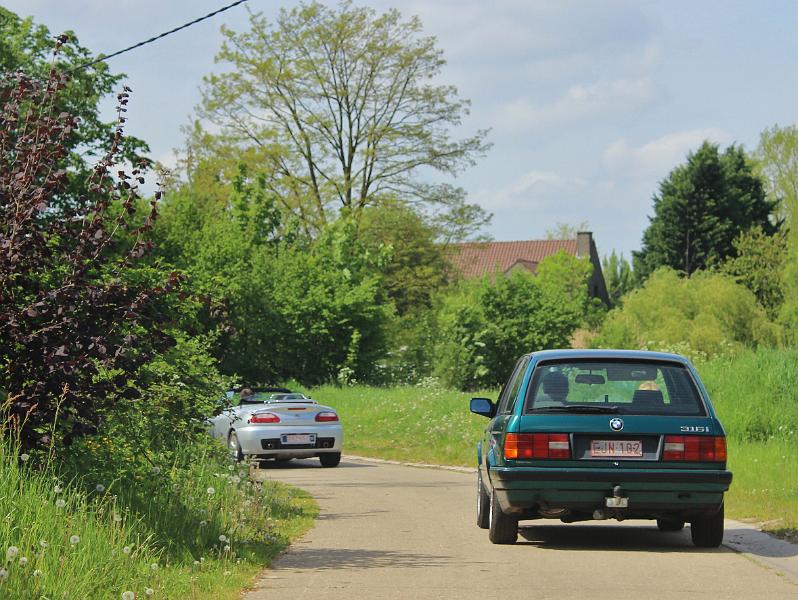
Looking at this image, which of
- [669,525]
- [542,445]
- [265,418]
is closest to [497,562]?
[542,445]

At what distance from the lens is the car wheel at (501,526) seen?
1152 centimetres

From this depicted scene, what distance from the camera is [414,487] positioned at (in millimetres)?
19438

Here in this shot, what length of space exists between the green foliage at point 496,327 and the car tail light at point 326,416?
21.6 metres

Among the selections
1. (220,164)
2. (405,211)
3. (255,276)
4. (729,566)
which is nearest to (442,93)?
(405,211)

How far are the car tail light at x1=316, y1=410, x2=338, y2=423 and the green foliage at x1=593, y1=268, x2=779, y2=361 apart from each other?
26.8 m

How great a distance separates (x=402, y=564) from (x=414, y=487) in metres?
9.22

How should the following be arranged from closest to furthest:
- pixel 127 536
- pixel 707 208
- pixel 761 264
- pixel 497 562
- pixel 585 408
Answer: pixel 127 536 → pixel 497 562 → pixel 585 408 → pixel 761 264 → pixel 707 208

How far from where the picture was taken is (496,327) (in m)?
45.7

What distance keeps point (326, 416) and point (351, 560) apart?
1345 cm

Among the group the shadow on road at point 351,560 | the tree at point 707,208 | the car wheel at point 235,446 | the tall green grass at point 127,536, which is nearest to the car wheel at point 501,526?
the shadow on road at point 351,560

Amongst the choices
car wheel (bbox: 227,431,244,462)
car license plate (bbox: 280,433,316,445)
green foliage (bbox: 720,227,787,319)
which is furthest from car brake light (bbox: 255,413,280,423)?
green foliage (bbox: 720,227,787,319)

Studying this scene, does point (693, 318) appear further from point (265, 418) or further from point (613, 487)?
point (613, 487)

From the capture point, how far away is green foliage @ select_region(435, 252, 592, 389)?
4569 centimetres

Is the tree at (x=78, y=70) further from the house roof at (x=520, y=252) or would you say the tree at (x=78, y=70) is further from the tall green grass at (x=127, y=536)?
the house roof at (x=520, y=252)
